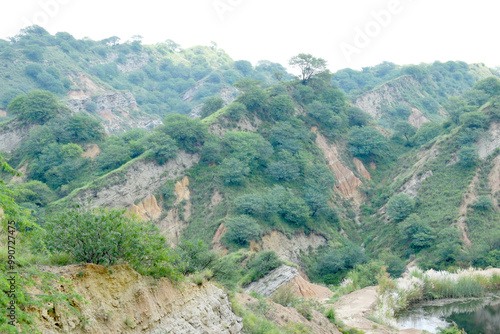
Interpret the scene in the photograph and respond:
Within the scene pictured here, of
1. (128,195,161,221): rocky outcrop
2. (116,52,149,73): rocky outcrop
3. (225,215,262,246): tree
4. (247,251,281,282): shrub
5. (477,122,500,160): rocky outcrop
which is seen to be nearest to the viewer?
(247,251,281,282): shrub

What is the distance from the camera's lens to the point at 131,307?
379 inches

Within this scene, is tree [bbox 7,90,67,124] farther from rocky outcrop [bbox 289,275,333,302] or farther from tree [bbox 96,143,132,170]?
rocky outcrop [bbox 289,275,333,302]

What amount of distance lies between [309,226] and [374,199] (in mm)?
10490

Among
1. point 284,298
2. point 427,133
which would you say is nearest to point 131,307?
point 284,298

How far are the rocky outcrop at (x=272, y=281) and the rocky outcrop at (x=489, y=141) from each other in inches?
1030

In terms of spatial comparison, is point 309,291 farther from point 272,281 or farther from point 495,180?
point 495,180

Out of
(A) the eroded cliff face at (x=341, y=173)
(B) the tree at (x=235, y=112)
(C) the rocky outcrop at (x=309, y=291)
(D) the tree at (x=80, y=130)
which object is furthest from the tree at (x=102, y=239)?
(A) the eroded cliff face at (x=341, y=173)

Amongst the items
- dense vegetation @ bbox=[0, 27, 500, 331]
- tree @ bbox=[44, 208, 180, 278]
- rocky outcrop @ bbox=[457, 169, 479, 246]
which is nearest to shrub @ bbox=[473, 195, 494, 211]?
dense vegetation @ bbox=[0, 27, 500, 331]

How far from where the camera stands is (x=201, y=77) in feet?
322

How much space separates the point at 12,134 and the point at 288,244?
101 feet

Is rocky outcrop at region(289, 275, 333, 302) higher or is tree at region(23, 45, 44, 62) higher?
tree at region(23, 45, 44, 62)

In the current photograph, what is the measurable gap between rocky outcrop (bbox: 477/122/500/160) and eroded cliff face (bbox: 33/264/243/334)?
120 feet

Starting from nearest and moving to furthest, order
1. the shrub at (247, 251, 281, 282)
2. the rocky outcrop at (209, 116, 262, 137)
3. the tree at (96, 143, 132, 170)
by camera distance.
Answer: the shrub at (247, 251, 281, 282) → the tree at (96, 143, 132, 170) → the rocky outcrop at (209, 116, 262, 137)

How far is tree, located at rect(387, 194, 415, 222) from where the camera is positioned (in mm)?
36938
